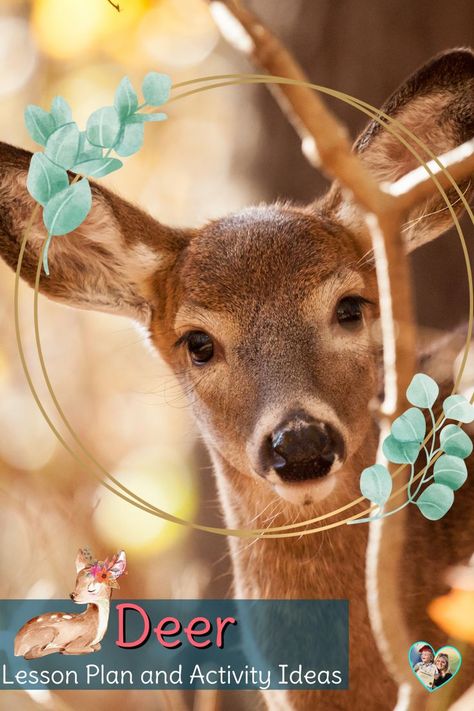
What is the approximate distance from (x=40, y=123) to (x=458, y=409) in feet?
2.76

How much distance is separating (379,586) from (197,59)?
104 cm

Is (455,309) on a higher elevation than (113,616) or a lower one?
higher

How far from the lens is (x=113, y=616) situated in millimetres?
1527

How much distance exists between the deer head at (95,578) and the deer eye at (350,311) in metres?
0.59

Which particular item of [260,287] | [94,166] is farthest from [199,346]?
[94,166]

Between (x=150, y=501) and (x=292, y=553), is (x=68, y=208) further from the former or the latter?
(x=292, y=553)

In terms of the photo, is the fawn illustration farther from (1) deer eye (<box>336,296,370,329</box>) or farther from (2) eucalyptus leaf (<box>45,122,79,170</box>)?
(2) eucalyptus leaf (<box>45,122,79,170</box>)

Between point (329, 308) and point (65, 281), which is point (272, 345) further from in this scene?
point (65, 281)

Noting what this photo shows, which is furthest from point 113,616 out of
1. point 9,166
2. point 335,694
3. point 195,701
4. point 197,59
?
point 197,59

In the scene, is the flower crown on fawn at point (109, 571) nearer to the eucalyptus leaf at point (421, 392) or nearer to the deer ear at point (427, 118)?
the eucalyptus leaf at point (421, 392)

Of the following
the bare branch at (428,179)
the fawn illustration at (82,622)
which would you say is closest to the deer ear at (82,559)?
the fawn illustration at (82,622)

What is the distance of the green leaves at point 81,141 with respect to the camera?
1.29 metres

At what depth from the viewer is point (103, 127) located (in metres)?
1.29

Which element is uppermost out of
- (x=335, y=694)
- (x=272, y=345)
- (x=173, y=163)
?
(x=173, y=163)
